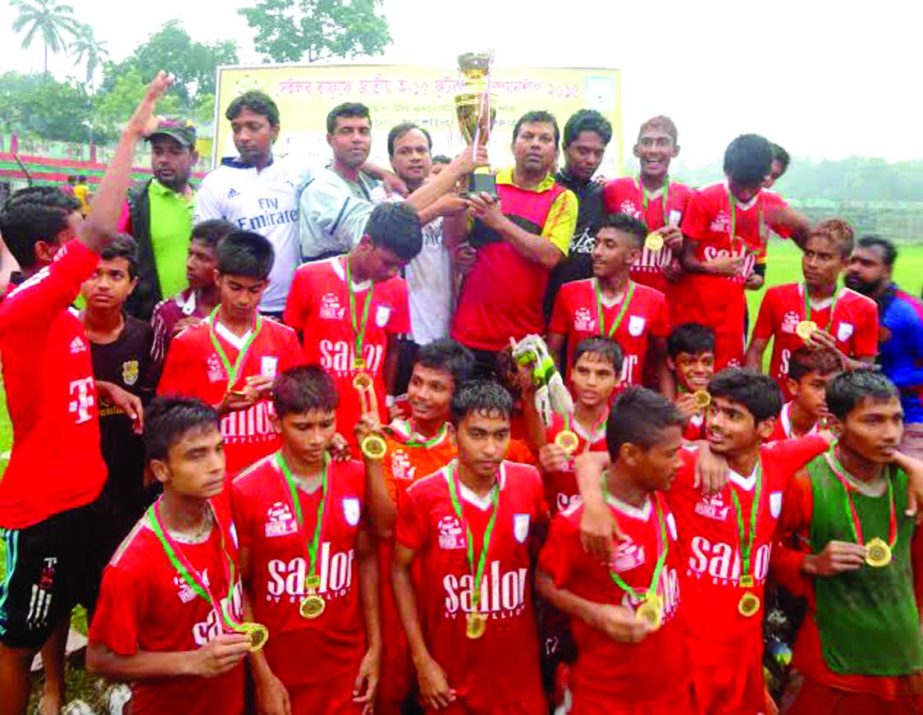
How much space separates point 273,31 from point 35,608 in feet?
135

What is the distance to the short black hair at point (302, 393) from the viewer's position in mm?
3514

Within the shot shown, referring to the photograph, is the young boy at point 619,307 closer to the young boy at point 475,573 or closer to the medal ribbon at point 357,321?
the medal ribbon at point 357,321

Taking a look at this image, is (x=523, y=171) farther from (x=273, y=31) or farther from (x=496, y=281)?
(x=273, y=31)

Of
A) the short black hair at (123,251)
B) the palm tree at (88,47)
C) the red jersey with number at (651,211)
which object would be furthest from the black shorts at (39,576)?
the palm tree at (88,47)

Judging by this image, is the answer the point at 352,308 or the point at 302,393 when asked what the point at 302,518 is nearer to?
the point at 302,393

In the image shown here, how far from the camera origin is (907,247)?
41438 mm

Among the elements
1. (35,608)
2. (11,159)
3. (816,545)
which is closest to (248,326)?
(35,608)

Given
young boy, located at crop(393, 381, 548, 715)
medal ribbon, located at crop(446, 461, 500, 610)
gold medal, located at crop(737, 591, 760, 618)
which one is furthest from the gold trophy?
gold medal, located at crop(737, 591, 760, 618)

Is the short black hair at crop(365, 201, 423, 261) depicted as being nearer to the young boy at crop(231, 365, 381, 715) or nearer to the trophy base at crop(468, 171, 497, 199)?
the trophy base at crop(468, 171, 497, 199)

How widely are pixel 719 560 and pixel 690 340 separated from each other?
1716 millimetres

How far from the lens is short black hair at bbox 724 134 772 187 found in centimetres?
542

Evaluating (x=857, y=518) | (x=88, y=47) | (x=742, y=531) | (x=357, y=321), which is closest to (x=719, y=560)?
(x=742, y=531)

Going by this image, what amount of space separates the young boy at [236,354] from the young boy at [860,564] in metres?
2.58

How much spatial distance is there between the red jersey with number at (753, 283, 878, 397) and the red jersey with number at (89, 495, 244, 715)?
3670 millimetres
